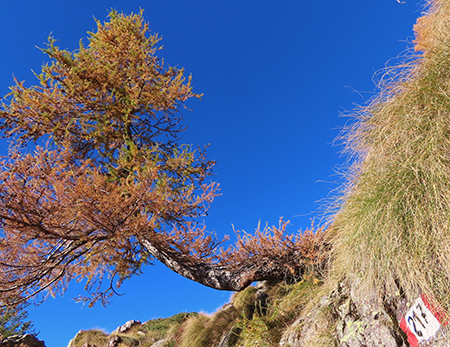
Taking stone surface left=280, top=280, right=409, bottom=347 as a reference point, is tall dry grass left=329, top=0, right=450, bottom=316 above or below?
above

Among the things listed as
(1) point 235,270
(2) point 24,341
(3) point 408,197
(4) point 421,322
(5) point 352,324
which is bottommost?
(4) point 421,322

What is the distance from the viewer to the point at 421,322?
2.85 meters

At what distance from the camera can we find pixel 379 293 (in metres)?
3.33

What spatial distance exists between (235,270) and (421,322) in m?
3.94

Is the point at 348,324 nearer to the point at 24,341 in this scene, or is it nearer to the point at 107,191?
the point at 107,191

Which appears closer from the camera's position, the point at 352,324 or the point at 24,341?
the point at 352,324

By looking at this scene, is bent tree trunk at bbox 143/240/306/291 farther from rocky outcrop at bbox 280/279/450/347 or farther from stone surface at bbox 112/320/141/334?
stone surface at bbox 112/320/141/334

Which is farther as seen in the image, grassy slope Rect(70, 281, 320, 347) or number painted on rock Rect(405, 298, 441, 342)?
grassy slope Rect(70, 281, 320, 347)

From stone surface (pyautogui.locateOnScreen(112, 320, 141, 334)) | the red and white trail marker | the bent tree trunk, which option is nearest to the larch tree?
the bent tree trunk

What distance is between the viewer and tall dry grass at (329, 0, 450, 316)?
2943 mm

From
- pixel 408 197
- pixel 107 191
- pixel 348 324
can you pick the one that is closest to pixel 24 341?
pixel 107 191

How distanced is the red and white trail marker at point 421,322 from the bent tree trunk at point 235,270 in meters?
3.16

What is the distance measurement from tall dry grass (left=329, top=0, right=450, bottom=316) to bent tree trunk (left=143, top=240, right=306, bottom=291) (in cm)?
196

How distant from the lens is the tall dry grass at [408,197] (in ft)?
9.66
